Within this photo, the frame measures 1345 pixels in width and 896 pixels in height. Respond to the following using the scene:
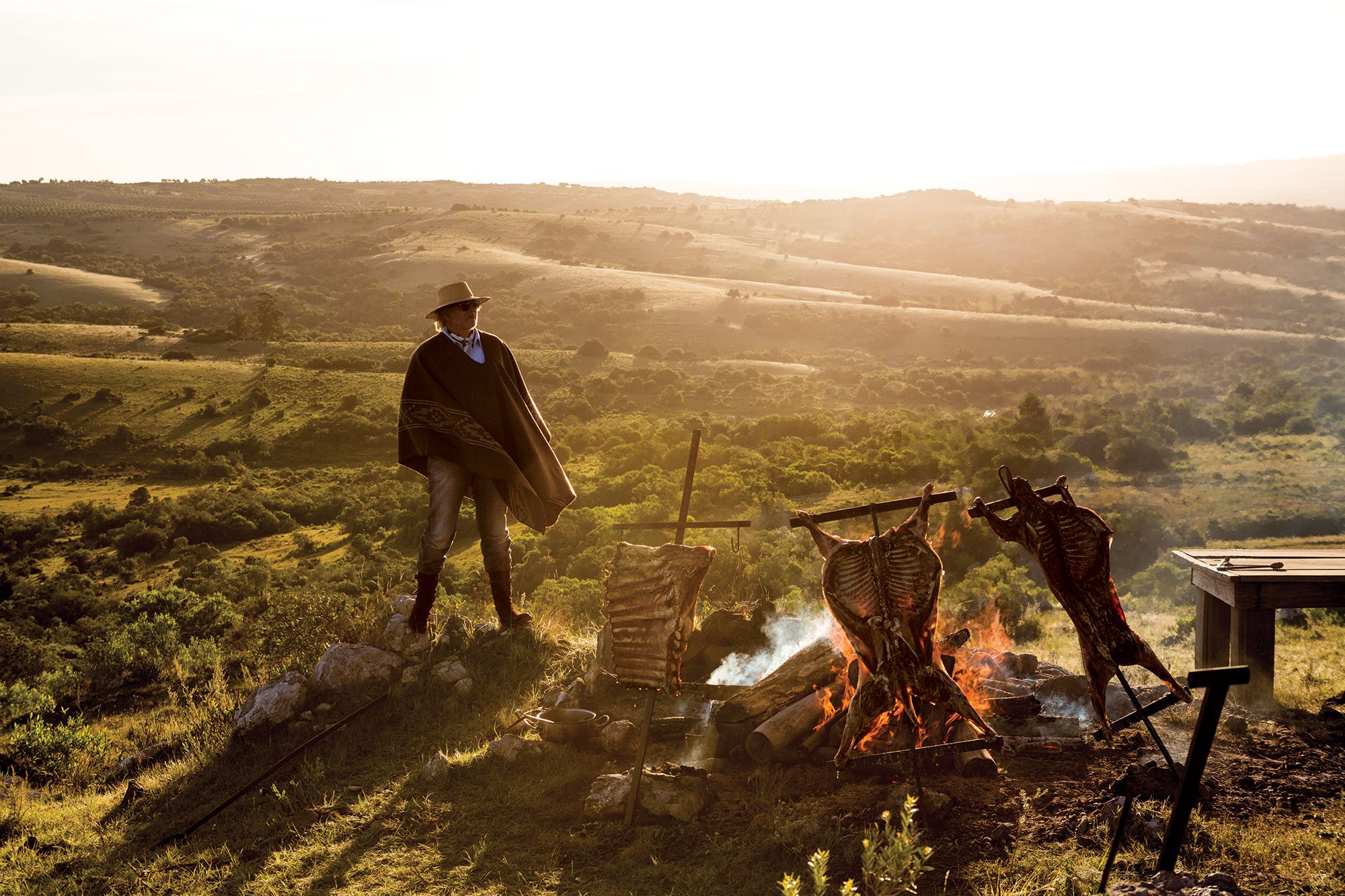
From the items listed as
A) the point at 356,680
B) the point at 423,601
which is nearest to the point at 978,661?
the point at 423,601

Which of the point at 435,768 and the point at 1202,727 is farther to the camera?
the point at 435,768

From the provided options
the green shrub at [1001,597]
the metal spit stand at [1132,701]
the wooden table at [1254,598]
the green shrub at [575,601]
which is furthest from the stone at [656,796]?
the green shrub at [1001,597]

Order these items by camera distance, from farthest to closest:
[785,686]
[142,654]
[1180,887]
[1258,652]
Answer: [142,654]
[1258,652]
[785,686]
[1180,887]

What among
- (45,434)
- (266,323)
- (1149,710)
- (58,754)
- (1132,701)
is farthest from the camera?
(266,323)

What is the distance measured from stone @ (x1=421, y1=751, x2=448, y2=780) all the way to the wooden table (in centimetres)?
465

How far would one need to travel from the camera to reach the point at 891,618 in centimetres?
392

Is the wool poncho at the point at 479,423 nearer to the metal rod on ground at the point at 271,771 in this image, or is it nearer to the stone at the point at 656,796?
the metal rod on ground at the point at 271,771

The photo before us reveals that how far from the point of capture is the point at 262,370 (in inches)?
1432

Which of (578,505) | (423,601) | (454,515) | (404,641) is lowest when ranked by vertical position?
(578,505)

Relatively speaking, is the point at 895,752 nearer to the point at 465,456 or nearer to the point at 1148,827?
the point at 1148,827

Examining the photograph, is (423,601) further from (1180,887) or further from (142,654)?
(1180,887)

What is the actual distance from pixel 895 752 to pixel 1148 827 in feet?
4.21

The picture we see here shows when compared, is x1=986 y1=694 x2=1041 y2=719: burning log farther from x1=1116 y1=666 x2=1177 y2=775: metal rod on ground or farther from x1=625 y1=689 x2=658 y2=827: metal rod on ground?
x1=625 y1=689 x2=658 y2=827: metal rod on ground

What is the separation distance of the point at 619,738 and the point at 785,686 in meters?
1.01
